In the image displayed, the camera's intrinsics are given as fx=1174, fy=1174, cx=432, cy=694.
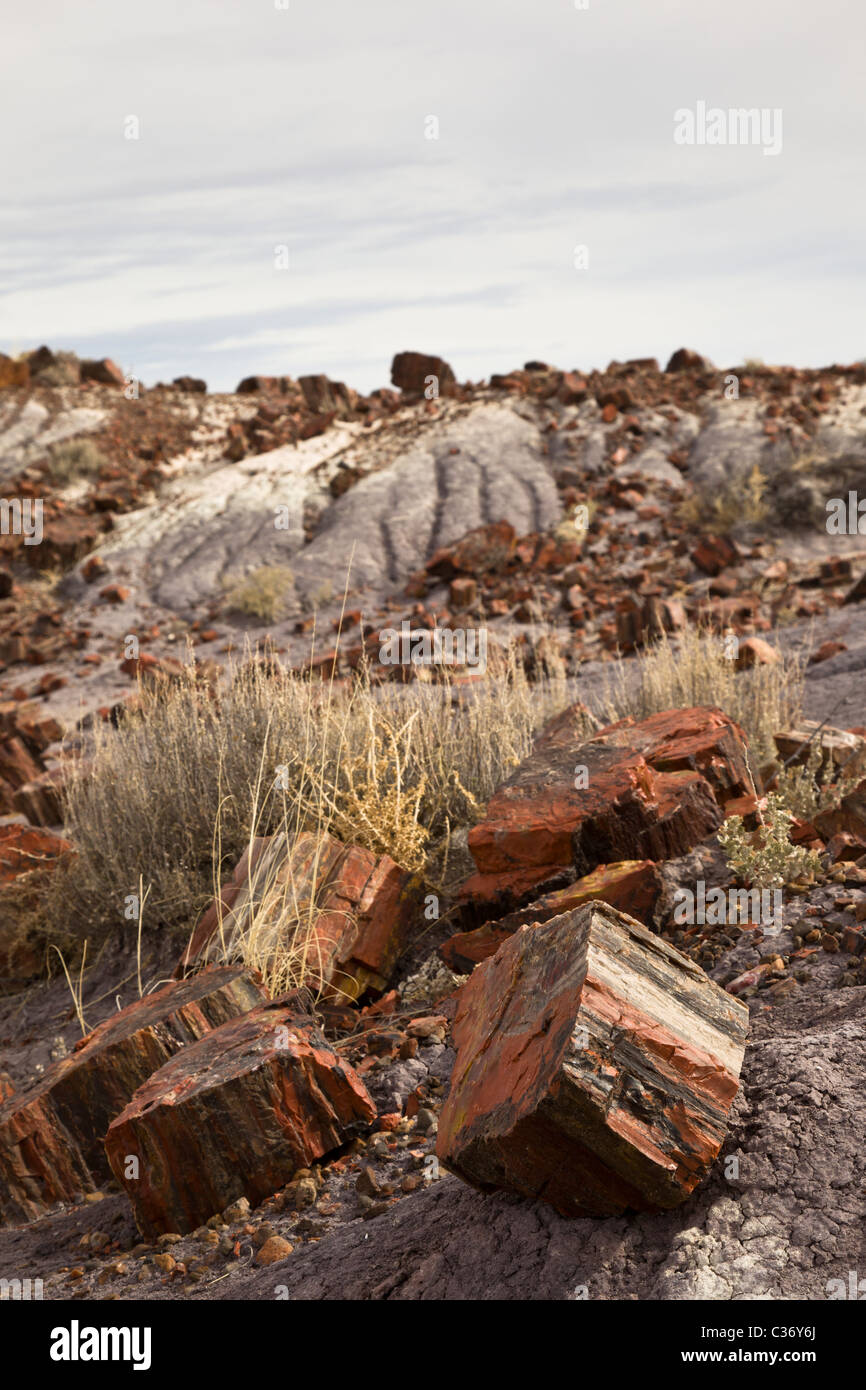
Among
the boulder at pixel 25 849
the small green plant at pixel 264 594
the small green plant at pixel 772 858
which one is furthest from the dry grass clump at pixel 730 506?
the small green plant at pixel 772 858

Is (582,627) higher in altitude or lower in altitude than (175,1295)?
higher

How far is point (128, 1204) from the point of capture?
4273 mm

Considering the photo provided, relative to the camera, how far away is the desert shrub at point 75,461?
23344mm

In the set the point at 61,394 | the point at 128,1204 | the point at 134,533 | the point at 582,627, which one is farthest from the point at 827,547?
the point at 61,394

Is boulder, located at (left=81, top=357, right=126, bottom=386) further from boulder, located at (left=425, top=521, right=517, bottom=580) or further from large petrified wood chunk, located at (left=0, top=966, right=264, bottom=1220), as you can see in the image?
large petrified wood chunk, located at (left=0, top=966, right=264, bottom=1220)

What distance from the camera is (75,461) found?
23.5 m

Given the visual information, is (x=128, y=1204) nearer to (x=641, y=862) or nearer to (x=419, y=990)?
(x=419, y=990)

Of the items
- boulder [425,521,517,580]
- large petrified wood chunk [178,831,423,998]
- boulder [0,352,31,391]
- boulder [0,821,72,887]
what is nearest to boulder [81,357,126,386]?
boulder [0,352,31,391]

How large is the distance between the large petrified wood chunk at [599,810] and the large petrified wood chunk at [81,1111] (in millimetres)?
1366

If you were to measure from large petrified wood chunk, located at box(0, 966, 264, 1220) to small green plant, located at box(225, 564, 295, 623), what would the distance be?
13.0m

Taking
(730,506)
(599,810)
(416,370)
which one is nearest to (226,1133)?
(599,810)

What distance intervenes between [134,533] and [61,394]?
26.6 feet
